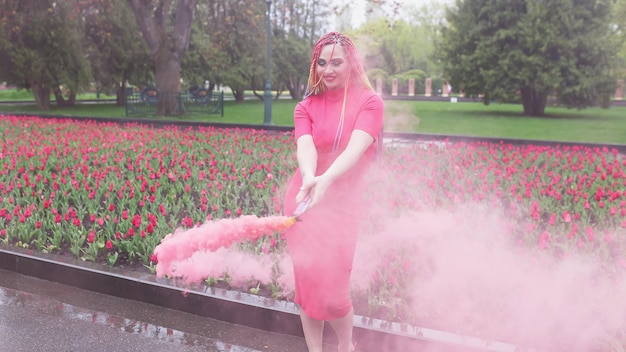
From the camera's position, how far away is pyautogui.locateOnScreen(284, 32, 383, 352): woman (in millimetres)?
2920

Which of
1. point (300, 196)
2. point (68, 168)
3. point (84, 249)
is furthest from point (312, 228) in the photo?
point (68, 168)

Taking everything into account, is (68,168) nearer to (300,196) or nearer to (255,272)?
(255,272)

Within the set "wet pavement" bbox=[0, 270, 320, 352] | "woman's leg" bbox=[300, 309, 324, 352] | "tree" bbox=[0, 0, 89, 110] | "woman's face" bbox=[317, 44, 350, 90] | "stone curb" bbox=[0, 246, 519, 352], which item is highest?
"tree" bbox=[0, 0, 89, 110]

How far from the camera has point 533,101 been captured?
92.6ft

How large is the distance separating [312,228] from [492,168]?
5.93 meters

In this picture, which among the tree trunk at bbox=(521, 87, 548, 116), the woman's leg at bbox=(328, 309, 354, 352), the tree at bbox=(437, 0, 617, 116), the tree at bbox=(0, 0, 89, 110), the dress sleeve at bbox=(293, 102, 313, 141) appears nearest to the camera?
the dress sleeve at bbox=(293, 102, 313, 141)

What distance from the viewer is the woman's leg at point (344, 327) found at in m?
3.17

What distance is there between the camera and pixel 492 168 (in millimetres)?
8281

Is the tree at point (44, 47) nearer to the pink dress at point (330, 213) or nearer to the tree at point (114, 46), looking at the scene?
the tree at point (114, 46)

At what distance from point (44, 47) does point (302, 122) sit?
95.3ft

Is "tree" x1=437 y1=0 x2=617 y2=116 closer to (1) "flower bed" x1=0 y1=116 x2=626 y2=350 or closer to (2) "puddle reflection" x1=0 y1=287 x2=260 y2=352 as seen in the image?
(1) "flower bed" x1=0 y1=116 x2=626 y2=350

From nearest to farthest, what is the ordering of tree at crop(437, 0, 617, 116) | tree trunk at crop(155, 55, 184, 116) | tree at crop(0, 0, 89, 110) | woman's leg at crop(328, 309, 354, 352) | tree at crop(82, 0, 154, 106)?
woman's leg at crop(328, 309, 354, 352) → tree trunk at crop(155, 55, 184, 116) → tree at crop(437, 0, 617, 116) → tree at crop(0, 0, 89, 110) → tree at crop(82, 0, 154, 106)

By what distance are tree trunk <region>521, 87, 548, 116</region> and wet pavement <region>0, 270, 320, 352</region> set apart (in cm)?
2648

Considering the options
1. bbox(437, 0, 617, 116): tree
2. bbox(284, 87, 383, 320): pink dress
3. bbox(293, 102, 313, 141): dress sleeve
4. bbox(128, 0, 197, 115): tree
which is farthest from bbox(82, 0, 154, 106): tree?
bbox(284, 87, 383, 320): pink dress
